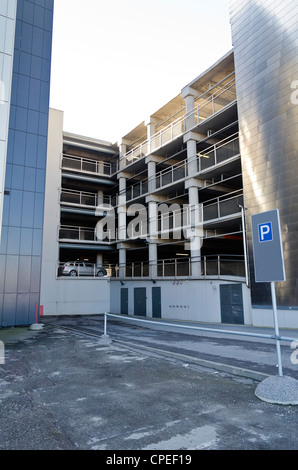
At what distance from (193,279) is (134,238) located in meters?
8.28

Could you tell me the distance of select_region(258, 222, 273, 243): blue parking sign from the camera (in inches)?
220

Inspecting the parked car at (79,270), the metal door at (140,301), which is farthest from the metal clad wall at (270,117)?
the parked car at (79,270)

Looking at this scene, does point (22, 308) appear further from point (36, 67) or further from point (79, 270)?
point (36, 67)

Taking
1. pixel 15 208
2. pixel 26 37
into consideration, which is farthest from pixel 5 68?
pixel 26 37

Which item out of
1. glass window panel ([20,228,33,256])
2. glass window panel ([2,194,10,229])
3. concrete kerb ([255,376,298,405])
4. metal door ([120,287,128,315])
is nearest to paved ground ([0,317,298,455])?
concrete kerb ([255,376,298,405])

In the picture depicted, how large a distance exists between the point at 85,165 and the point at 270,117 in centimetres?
2048

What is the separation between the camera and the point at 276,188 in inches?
606

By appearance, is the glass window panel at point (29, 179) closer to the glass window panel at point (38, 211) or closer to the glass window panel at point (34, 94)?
the glass window panel at point (38, 211)

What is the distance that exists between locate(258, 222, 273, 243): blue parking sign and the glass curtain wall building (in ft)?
49.4

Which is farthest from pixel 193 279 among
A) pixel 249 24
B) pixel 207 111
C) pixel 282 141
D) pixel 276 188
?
pixel 249 24

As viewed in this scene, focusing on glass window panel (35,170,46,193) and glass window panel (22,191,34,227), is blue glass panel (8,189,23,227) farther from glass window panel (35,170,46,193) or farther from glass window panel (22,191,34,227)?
glass window panel (35,170,46,193)

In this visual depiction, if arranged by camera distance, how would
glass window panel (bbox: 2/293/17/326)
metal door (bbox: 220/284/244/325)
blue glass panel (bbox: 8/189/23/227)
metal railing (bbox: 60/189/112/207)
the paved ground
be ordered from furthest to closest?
metal railing (bbox: 60/189/112/207)
blue glass panel (bbox: 8/189/23/227)
glass window panel (bbox: 2/293/17/326)
metal door (bbox: 220/284/244/325)
the paved ground

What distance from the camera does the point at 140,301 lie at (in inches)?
961

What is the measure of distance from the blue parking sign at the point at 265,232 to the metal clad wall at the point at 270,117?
9636mm
